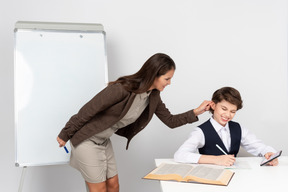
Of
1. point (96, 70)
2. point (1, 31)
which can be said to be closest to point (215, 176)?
point (96, 70)

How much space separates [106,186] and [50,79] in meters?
0.82

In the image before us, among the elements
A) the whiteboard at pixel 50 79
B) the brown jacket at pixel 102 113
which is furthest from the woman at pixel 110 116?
the whiteboard at pixel 50 79

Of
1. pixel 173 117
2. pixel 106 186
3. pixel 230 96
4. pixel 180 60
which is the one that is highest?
pixel 180 60

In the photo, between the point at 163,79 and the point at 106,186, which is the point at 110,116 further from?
the point at 106,186

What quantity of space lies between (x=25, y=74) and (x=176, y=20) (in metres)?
1.27

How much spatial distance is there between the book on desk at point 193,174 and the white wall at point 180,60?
1.14 metres

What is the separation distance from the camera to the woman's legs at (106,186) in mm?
1944

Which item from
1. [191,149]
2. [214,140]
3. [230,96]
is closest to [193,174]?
[191,149]

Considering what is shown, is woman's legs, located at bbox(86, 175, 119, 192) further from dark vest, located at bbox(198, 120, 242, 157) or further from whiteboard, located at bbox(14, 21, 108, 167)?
dark vest, located at bbox(198, 120, 242, 157)

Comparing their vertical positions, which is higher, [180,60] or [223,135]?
[180,60]

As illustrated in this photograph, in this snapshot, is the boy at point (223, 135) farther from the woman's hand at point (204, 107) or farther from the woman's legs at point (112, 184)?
the woman's legs at point (112, 184)

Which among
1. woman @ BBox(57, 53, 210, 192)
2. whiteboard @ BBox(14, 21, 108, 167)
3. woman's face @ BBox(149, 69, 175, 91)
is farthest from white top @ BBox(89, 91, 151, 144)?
whiteboard @ BBox(14, 21, 108, 167)

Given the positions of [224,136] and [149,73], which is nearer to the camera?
[149,73]

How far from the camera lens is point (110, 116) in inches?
72.4
